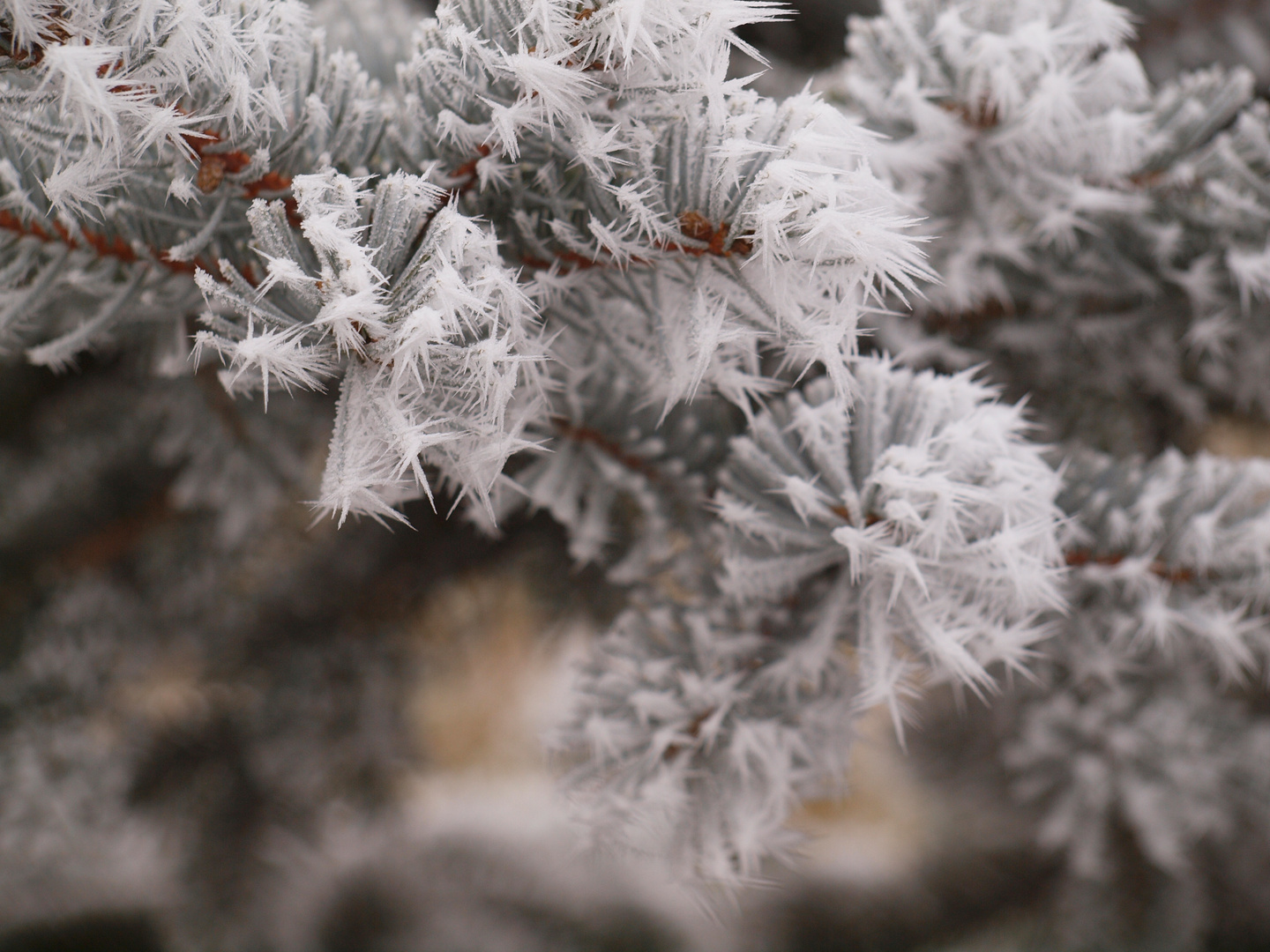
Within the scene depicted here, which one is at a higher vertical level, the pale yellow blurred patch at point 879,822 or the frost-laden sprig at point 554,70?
the frost-laden sprig at point 554,70

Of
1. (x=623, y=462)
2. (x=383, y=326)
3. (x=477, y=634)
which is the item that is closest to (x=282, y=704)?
(x=477, y=634)

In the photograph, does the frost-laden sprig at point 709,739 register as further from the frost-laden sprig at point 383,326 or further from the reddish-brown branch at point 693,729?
the frost-laden sprig at point 383,326

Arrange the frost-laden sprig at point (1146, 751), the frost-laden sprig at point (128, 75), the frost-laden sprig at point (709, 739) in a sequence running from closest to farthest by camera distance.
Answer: the frost-laden sprig at point (128, 75) → the frost-laden sprig at point (709, 739) → the frost-laden sprig at point (1146, 751)

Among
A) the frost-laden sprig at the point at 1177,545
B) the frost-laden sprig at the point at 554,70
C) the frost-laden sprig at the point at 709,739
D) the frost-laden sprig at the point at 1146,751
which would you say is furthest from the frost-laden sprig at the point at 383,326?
the frost-laden sprig at the point at 1146,751

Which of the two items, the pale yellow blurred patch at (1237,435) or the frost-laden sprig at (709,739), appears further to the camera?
the pale yellow blurred patch at (1237,435)

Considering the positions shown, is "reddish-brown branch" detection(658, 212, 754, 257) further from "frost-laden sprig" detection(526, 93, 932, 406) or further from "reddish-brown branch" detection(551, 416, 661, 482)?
"reddish-brown branch" detection(551, 416, 661, 482)

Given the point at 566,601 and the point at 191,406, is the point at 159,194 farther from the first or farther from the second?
the point at 566,601
